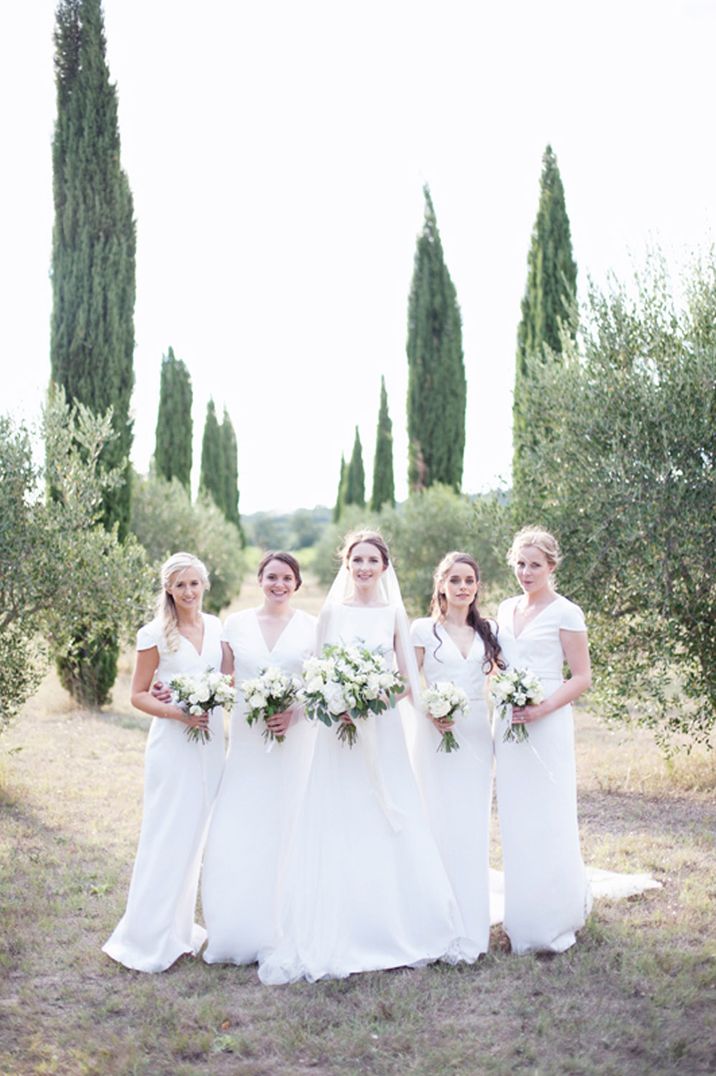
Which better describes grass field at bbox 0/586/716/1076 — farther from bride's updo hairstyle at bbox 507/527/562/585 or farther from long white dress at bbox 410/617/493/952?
bride's updo hairstyle at bbox 507/527/562/585

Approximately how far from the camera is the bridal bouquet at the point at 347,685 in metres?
5.33

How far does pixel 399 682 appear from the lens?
550 cm

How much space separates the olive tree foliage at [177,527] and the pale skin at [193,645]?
52.9 ft

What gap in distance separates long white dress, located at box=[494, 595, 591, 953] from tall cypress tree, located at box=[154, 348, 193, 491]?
27117 mm

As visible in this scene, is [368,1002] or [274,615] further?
[274,615]

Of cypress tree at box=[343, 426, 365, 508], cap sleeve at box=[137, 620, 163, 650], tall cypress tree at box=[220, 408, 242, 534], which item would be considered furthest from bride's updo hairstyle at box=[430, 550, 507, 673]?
cypress tree at box=[343, 426, 365, 508]

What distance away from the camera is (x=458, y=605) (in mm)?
5977

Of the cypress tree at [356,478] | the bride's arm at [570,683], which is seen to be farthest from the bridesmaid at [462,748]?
the cypress tree at [356,478]

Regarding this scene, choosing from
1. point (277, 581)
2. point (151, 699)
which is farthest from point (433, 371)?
point (151, 699)

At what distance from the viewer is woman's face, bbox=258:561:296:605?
5824 millimetres

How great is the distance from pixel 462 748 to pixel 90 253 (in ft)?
36.7

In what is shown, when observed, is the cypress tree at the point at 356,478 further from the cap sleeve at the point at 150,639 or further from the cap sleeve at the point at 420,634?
the cap sleeve at the point at 150,639

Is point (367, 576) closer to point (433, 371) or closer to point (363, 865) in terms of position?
point (363, 865)

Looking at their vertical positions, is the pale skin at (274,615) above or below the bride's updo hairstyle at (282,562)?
below
